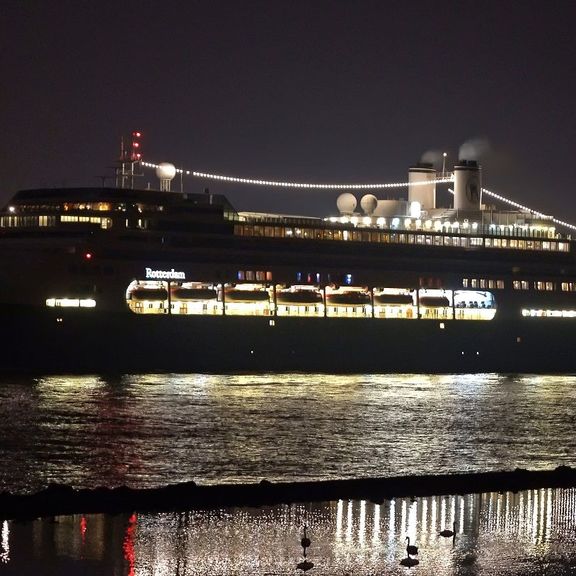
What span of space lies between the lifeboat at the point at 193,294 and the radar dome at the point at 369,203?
12739mm

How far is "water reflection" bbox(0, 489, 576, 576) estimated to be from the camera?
17047 mm

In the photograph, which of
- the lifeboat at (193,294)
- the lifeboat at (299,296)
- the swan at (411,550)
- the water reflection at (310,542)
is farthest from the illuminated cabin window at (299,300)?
the swan at (411,550)

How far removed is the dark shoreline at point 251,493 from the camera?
19.8 metres

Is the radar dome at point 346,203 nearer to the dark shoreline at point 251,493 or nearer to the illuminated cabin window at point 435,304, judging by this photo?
the illuminated cabin window at point 435,304

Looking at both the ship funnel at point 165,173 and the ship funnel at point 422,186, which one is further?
the ship funnel at point 422,186

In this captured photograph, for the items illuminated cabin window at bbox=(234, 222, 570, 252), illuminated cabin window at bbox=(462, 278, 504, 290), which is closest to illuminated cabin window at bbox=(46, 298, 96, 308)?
illuminated cabin window at bbox=(234, 222, 570, 252)

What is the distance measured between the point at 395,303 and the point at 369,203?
6834mm

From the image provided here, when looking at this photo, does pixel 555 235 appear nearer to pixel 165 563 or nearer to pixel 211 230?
pixel 211 230

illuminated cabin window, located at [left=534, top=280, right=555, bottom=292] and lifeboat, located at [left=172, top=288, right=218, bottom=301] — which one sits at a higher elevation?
illuminated cabin window, located at [left=534, top=280, right=555, bottom=292]

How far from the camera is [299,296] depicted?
5922cm

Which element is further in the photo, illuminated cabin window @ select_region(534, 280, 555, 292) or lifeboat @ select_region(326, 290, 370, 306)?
illuminated cabin window @ select_region(534, 280, 555, 292)

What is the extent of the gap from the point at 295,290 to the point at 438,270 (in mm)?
8149

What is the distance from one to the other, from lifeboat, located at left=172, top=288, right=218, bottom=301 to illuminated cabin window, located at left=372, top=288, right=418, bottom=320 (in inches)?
344

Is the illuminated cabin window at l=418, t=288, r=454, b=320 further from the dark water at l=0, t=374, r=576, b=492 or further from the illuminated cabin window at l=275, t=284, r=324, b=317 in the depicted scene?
the dark water at l=0, t=374, r=576, b=492
